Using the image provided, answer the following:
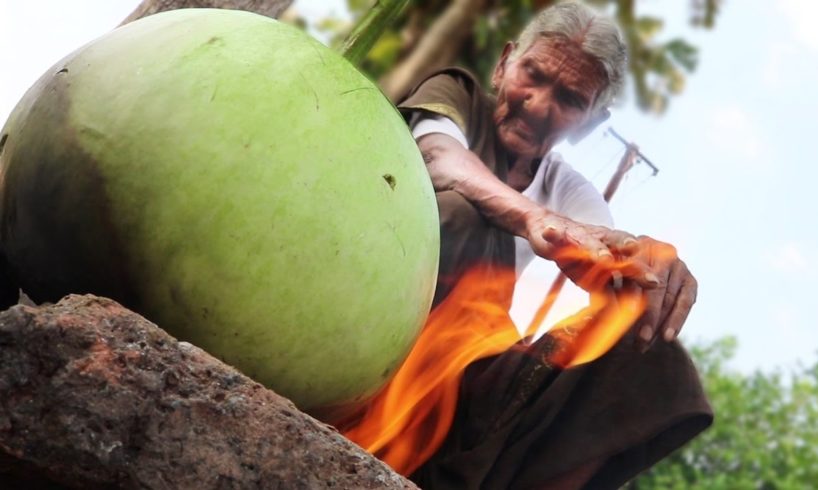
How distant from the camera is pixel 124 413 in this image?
1.52 meters

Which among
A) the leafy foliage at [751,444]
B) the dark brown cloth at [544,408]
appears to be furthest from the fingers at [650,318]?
the leafy foliage at [751,444]

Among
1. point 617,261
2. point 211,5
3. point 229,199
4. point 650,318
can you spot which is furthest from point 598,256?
point 211,5

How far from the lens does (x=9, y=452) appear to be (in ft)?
4.94

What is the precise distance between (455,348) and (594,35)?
0.87m

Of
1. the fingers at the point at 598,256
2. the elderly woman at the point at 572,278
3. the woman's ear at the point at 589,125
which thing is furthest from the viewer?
the woman's ear at the point at 589,125

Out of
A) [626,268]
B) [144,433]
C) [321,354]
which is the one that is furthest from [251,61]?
[626,268]

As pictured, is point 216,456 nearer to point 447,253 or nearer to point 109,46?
point 109,46

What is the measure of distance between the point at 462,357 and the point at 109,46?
1.14 m

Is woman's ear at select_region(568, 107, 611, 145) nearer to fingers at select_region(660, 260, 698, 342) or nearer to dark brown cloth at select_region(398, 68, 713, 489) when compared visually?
dark brown cloth at select_region(398, 68, 713, 489)

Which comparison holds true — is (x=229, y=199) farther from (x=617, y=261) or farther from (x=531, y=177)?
(x=531, y=177)

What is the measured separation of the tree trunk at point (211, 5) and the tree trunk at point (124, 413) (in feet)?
4.50

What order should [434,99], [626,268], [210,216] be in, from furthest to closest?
[434,99] → [626,268] → [210,216]

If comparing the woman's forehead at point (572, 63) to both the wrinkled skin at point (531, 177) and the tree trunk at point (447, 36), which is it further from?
the tree trunk at point (447, 36)

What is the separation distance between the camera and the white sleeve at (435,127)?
9.95 ft
